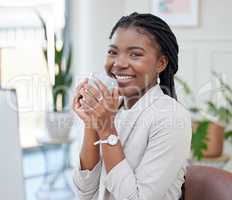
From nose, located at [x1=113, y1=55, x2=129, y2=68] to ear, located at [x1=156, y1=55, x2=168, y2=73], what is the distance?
0.32ft

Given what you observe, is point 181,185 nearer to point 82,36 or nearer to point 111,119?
point 111,119

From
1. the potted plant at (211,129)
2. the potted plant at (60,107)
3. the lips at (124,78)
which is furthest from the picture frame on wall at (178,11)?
the lips at (124,78)

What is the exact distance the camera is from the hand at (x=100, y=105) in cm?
117

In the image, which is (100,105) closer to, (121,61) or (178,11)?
(121,61)

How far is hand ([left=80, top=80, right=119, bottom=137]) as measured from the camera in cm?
117

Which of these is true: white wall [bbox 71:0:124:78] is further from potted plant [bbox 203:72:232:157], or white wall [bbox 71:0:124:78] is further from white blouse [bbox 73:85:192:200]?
white blouse [bbox 73:85:192:200]

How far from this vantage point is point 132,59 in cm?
123

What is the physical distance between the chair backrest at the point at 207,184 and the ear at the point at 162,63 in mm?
329

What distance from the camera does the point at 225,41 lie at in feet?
11.4

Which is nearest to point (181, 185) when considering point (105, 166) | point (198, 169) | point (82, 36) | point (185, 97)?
point (198, 169)

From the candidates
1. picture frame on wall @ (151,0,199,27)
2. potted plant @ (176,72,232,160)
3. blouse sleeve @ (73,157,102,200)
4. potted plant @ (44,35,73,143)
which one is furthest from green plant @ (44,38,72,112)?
blouse sleeve @ (73,157,102,200)

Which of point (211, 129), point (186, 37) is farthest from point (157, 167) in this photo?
point (186, 37)

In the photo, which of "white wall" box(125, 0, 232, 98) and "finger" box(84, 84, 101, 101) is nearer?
"finger" box(84, 84, 101, 101)

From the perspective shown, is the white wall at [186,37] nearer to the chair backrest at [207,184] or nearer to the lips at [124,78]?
the chair backrest at [207,184]
